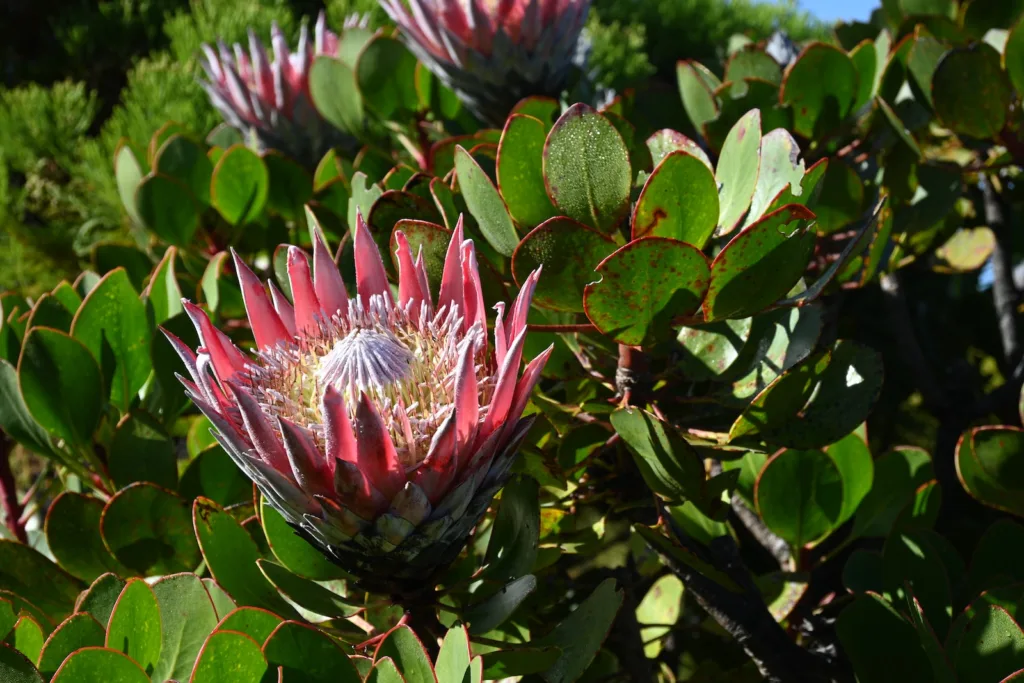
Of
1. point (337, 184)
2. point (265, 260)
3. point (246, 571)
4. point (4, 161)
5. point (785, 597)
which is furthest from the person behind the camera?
point (4, 161)

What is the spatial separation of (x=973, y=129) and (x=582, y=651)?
0.77m

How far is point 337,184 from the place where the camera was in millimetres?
1082

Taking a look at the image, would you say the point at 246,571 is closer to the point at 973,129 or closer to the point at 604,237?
the point at 604,237

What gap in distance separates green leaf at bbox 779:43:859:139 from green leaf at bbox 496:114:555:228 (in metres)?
0.44

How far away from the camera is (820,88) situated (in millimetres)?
1029

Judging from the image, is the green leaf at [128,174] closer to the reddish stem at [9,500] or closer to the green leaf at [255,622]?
the reddish stem at [9,500]

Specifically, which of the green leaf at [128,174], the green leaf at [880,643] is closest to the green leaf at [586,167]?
the green leaf at [880,643]

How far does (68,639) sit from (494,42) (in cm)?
81

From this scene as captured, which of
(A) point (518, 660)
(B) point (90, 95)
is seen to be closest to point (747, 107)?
(A) point (518, 660)

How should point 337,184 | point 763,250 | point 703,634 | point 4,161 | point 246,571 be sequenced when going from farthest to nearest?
point 4,161 → point 703,634 → point 337,184 → point 246,571 → point 763,250

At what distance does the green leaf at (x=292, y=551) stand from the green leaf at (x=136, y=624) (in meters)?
0.11

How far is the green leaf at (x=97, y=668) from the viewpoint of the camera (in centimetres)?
53

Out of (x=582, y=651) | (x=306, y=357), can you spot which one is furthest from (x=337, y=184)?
(x=582, y=651)

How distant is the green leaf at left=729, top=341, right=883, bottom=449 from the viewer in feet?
2.21
